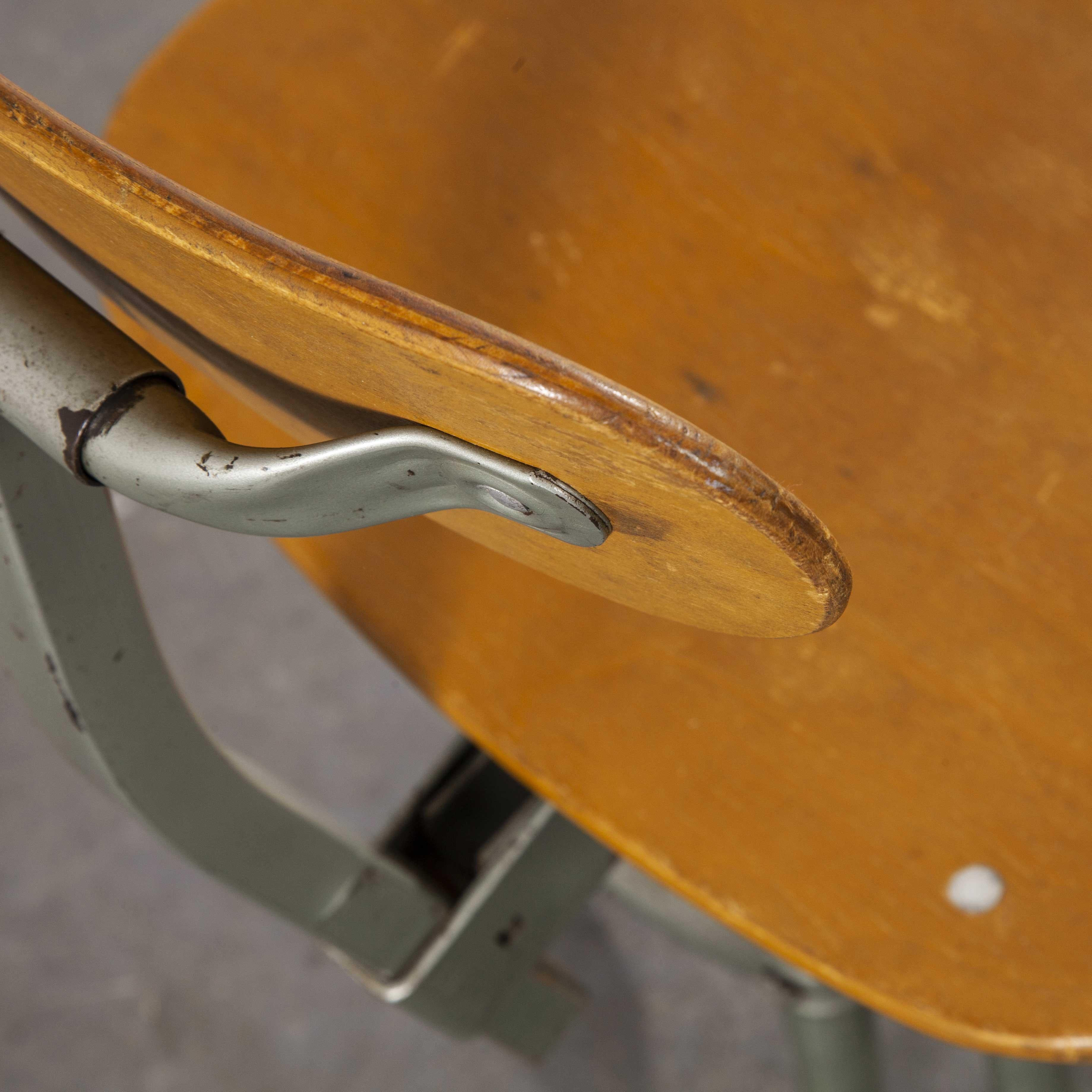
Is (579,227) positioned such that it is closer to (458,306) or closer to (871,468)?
(458,306)

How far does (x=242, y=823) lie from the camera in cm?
51

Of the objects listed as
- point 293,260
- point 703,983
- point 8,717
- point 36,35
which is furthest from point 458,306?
point 36,35

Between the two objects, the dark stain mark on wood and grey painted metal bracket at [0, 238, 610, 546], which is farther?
the dark stain mark on wood

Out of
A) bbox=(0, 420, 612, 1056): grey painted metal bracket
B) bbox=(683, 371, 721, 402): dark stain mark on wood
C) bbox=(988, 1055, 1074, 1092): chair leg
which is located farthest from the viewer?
bbox=(988, 1055, 1074, 1092): chair leg

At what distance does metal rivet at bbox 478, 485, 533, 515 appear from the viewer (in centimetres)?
22

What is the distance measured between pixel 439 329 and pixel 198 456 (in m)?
0.09

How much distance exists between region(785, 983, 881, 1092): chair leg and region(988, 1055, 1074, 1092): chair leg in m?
0.08

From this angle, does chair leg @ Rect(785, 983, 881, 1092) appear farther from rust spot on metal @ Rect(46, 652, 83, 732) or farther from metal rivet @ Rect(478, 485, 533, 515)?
metal rivet @ Rect(478, 485, 533, 515)

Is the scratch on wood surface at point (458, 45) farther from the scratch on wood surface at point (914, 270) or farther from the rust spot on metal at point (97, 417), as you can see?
the rust spot on metal at point (97, 417)

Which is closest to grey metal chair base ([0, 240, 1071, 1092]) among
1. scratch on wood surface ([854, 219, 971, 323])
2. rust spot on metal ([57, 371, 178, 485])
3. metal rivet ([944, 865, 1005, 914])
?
rust spot on metal ([57, 371, 178, 485])

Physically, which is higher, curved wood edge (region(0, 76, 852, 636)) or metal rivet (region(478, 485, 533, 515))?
curved wood edge (region(0, 76, 852, 636))

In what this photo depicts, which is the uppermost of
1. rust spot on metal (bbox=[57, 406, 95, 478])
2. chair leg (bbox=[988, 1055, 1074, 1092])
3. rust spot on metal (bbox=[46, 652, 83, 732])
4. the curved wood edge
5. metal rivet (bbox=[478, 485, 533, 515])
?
the curved wood edge

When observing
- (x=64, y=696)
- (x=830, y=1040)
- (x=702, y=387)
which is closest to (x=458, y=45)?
(x=702, y=387)

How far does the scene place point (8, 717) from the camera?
1.23 meters
